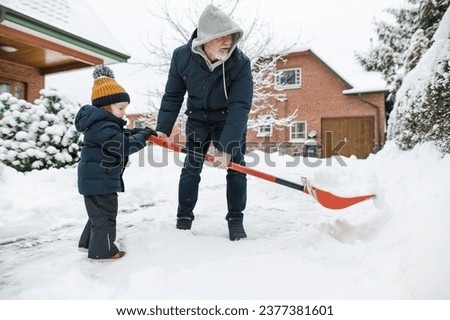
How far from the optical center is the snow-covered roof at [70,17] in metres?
6.08

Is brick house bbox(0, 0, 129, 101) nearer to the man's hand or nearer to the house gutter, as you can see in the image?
the house gutter

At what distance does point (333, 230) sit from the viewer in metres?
2.27

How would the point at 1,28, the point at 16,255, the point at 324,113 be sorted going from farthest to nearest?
the point at 324,113 < the point at 1,28 < the point at 16,255

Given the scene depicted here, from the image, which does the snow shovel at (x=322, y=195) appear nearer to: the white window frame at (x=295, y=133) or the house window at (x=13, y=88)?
the house window at (x=13, y=88)

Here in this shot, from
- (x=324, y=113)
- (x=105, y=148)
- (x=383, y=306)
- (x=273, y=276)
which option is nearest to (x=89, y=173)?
(x=105, y=148)

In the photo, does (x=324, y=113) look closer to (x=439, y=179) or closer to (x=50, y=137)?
(x=50, y=137)

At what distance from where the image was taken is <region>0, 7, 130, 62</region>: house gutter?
5637mm

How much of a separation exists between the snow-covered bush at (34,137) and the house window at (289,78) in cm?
1261

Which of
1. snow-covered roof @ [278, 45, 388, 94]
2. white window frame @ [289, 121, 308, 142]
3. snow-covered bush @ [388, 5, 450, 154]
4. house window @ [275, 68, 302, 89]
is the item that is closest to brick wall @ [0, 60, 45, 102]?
snow-covered bush @ [388, 5, 450, 154]

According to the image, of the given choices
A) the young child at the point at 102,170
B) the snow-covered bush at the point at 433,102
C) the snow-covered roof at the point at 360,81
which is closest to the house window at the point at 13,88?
the young child at the point at 102,170

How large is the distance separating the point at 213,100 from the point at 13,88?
7.67m

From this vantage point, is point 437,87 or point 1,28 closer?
point 437,87

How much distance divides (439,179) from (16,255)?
8.75ft

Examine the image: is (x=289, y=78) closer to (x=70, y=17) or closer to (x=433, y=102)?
(x=70, y=17)
